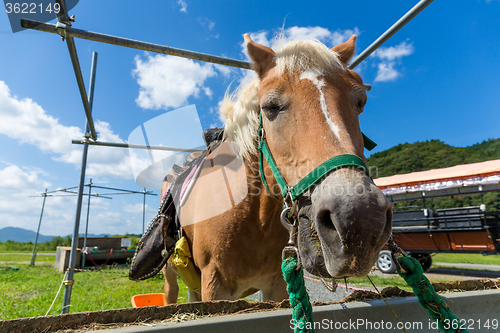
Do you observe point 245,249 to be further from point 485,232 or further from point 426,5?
point 485,232

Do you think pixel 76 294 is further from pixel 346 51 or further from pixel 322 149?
pixel 346 51

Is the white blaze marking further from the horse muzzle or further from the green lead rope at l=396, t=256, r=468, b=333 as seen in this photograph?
the green lead rope at l=396, t=256, r=468, b=333

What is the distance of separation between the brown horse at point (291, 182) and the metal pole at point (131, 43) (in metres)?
0.31

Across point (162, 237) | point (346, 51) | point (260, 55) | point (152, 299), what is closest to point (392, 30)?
point (346, 51)

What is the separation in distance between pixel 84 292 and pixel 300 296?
6.55m

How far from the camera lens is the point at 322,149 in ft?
3.69

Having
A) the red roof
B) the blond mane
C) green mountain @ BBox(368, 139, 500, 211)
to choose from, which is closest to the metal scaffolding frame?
the blond mane

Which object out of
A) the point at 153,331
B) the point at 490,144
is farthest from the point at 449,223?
the point at 490,144

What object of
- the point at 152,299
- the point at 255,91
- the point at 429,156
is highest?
the point at 429,156

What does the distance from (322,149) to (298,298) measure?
0.63 meters

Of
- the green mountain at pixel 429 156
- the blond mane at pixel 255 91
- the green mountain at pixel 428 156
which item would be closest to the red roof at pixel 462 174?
the blond mane at pixel 255 91

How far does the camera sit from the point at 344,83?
1430mm

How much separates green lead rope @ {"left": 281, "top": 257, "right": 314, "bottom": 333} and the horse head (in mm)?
87

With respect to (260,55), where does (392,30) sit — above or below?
above
